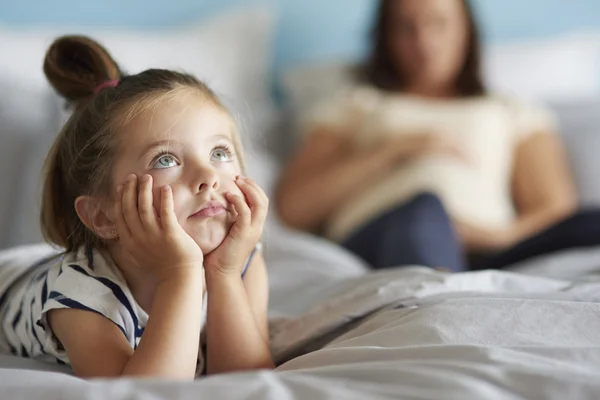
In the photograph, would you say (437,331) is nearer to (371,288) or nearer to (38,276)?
(371,288)

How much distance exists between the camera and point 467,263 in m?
1.60

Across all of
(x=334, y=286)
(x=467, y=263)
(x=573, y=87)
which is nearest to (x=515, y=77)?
(x=573, y=87)

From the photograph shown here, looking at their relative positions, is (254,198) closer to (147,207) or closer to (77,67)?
(147,207)

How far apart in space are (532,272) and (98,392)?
2.86 ft

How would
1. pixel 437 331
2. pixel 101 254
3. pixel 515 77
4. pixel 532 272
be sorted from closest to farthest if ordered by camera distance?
pixel 437 331
pixel 101 254
pixel 532 272
pixel 515 77

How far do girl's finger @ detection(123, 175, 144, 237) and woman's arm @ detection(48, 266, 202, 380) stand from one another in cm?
6

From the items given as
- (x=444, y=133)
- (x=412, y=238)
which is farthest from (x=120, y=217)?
(x=444, y=133)

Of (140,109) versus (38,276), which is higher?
(140,109)

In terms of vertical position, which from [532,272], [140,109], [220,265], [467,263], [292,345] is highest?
[140,109]

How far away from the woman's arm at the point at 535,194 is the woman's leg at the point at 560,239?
0.74 feet

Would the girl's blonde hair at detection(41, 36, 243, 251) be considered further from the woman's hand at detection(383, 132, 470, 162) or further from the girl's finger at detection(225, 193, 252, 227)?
the woman's hand at detection(383, 132, 470, 162)

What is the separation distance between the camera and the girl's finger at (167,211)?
706mm

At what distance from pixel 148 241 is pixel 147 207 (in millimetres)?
34

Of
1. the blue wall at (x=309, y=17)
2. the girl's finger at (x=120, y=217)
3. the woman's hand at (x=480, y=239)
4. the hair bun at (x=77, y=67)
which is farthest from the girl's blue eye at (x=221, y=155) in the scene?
the blue wall at (x=309, y=17)
